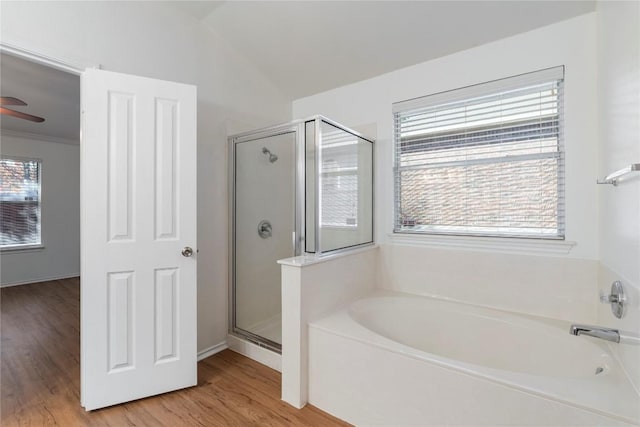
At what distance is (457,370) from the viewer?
1309 millimetres

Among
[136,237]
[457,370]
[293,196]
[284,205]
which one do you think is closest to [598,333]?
[457,370]

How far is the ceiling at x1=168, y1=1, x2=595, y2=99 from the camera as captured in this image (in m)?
1.89

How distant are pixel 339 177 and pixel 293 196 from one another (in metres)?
0.39

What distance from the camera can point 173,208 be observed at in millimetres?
1914

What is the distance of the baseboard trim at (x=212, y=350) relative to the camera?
92.0 inches

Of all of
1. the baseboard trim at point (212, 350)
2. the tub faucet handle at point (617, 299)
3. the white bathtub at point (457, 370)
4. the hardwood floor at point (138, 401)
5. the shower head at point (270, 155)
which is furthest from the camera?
the shower head at point (270, 155)

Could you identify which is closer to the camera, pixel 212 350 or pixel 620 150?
pixel 620 150

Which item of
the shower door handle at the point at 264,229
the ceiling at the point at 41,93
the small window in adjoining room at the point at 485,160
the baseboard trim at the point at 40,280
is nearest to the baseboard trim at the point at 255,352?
the shower door handle at the point at 264,229

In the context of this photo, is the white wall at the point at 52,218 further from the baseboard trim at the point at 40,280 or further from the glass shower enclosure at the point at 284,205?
the glass shower enclosure at the point at 284,205

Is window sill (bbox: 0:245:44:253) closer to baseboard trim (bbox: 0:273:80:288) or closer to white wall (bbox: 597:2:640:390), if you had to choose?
baseboard trim (bbox: 0:273:80:288)

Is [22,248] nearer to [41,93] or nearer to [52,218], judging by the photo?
[52,218]

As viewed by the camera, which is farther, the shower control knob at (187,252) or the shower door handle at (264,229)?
the shower door handle at (264,229)

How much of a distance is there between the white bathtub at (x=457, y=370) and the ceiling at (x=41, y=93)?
123 inches

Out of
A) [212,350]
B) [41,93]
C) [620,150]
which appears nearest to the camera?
[620,150]
